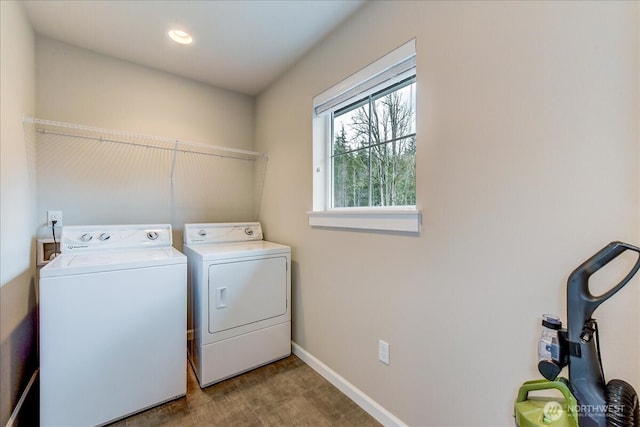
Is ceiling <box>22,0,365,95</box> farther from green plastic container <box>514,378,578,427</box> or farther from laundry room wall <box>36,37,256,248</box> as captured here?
green plastic container <box>514,378,578,427</box>

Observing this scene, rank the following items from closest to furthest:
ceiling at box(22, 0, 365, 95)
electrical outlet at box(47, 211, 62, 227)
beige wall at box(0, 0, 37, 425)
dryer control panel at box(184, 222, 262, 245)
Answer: beige wall at box(0, 0, 37, 425)
ceiling at box(22, 0, 365, 95)
electrical outlet at box(47, 211, 62, 227)
dryer control panel at box(184, 222, 262, 245)

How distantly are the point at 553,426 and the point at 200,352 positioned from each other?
182 cm

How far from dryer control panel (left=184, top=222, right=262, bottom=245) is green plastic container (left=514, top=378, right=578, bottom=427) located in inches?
85.2

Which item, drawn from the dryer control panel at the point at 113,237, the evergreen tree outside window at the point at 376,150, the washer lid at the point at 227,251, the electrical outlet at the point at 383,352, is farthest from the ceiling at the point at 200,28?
the electrical outlet at the point at 383,352

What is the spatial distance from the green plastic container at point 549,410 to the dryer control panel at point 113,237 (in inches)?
90.2

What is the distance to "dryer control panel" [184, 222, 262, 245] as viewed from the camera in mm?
2289

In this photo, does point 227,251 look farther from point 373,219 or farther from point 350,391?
point 350,391

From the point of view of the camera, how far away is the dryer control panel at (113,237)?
1.88 meters

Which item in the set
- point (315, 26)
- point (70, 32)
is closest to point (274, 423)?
point (315, 26)

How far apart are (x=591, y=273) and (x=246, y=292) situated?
1.78 metres

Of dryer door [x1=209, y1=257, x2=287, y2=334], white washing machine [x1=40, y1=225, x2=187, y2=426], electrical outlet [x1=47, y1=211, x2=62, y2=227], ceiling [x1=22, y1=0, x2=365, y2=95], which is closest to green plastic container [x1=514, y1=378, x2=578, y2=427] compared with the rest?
dryer door [x1=209, y1=257, x2=287, y2=334]

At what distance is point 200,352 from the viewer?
6.02 ft

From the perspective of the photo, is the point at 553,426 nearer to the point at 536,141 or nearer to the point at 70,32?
the point at 536,141

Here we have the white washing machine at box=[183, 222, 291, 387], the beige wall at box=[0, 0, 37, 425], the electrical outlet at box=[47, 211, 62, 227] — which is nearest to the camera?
the beige wall at box=[0, 0, 37, 425]
